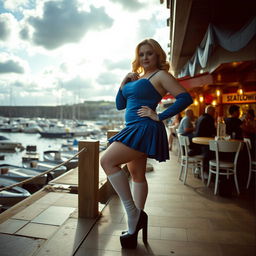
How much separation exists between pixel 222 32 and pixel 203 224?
3572 mm

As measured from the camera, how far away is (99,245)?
199cm

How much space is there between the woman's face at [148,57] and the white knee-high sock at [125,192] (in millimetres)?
887

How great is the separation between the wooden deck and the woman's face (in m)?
1.57

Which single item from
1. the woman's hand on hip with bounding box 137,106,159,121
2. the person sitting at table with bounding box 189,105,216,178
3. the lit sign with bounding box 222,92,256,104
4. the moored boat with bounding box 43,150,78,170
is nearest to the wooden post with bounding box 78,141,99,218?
the woman's hand on hip with bounding box 137,106,159,121

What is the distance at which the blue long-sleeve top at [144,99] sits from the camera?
1.68 m

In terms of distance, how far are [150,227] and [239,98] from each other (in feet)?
28.9

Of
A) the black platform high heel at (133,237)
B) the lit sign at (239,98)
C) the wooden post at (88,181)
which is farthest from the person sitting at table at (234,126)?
the lit sign at (239,98)

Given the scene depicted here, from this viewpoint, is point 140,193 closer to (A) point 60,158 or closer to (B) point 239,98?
(B) point 239,98

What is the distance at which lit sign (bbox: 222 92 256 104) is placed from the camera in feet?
29.4

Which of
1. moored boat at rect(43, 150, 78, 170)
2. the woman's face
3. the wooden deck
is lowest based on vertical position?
moored boat at rect(43, 150, 78, 170)

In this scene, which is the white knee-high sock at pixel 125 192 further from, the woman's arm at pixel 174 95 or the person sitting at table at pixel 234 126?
the person sitting at table at pixel 234 126

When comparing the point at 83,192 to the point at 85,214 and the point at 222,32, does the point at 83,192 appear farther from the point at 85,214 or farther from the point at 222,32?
the point at 222,32

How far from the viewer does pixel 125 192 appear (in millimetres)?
1784

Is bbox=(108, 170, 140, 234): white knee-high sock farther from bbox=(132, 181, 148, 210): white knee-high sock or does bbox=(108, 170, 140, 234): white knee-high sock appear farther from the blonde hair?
the blonde hair
